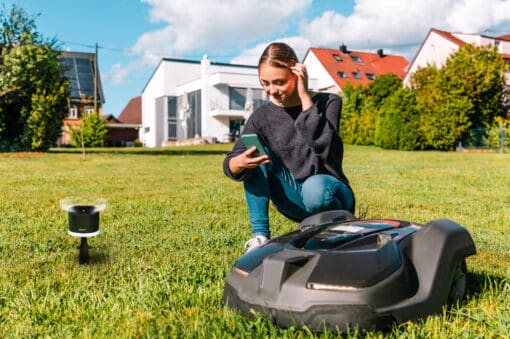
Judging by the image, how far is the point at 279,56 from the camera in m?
2.89

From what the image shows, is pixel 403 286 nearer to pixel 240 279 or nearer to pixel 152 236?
A: pixel 240 279

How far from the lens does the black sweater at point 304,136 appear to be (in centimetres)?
291

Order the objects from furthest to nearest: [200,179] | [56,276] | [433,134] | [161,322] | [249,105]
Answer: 1. [249,105]
2. [433,134]
3. [200,179]
4. [56,276]
5. [161,322]

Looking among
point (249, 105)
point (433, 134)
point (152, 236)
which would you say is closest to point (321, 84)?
point (249, 105)

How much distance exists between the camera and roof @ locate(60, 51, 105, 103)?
46.1 metres

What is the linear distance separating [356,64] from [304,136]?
156ft

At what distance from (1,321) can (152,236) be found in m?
1.81

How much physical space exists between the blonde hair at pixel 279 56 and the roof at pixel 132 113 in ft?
192

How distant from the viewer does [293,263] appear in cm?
193

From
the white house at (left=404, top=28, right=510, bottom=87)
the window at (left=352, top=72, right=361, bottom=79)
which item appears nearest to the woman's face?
the white house at (left=404, top=28, right=510, bottom=87)

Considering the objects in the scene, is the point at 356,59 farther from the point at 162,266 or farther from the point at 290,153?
the point at 162,266

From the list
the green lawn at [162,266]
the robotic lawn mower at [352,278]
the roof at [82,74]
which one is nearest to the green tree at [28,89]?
the green lawn at [162,266]

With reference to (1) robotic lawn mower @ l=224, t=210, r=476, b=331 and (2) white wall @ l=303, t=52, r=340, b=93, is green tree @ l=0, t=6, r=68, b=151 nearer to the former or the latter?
(1) robotic lawn mower @ l=224, t=210, r=476, b=331

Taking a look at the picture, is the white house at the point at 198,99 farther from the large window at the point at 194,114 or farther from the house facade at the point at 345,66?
the house facade at the point at 345,66
